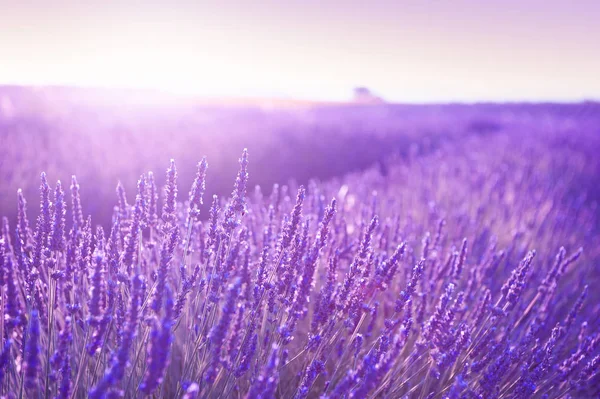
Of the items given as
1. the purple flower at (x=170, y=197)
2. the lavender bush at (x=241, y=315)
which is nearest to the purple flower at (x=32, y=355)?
the lavender bush at (x=241, y=315)

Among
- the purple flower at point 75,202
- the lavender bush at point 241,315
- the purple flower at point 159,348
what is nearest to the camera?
the purple flower at point 159,348

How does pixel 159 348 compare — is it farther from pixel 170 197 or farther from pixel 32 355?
pixel 170 197

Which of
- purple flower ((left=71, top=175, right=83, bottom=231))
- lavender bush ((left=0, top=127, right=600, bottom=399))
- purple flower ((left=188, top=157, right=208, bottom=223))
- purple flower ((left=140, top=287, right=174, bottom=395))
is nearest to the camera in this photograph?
purple flower ((left=140, top=287, right=174, bottom=395))

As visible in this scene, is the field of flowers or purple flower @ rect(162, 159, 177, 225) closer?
the field of flowers

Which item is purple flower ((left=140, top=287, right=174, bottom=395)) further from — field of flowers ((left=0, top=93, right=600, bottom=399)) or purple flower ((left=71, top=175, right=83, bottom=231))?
purple flower ((left=71, top=175, right=83, bottom=231))

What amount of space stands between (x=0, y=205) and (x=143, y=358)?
3.04 metres

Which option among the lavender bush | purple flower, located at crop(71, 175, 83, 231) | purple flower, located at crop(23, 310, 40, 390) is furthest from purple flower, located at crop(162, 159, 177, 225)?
purple flower, located at crop(23, 310, 40, 390)

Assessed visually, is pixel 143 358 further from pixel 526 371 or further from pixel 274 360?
pixel 526 371

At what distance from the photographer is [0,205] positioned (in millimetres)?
3625

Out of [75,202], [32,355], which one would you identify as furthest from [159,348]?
[75,202]

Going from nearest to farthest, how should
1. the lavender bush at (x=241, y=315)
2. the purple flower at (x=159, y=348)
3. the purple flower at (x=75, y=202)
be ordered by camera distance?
the purple flower at (x=159, y=348), the lavender bush at (x=241, y=315), the purple flower at (x=75, y=202)

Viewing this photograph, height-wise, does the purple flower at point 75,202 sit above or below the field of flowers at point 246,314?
above

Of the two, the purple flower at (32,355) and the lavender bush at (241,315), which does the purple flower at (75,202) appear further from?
the purple flower at (32,355)

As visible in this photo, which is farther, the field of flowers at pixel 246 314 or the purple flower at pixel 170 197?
the purple flower at pixel 170 197
